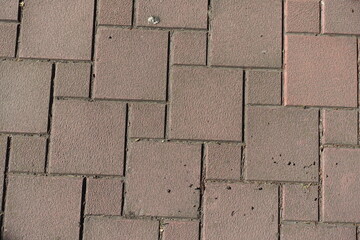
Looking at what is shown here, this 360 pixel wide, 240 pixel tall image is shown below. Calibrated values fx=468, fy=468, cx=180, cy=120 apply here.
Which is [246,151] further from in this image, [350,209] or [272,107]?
[350,209]

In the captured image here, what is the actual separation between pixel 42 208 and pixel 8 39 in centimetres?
86

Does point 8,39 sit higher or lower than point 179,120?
higher

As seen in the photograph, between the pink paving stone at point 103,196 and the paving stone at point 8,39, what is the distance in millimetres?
756

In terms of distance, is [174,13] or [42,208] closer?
[42,208]

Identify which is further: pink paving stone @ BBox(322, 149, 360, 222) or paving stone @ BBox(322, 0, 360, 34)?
paving stone @ BBox(322, 0, 360, 34)

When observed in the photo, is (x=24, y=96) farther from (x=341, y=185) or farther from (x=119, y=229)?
(x=341, y=185)

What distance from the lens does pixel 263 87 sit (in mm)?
2342

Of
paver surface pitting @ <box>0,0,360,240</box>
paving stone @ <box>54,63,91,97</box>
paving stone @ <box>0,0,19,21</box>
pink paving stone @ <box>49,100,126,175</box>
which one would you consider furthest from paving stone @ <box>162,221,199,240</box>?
paving stone @ <box>0,0,19,21</box>

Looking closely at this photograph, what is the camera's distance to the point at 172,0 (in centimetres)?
240

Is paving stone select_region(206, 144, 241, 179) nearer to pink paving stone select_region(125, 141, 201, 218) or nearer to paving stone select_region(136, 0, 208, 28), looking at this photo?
pink paving stone select_region(125, 141, 201, 218)

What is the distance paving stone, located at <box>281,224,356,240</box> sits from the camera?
2248mm

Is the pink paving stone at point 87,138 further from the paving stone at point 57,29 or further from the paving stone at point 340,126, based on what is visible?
the paving stone at point 340,126

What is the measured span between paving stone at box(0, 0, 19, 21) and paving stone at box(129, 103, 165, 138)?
761mm

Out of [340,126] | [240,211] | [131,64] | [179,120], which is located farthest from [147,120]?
[340,126]
